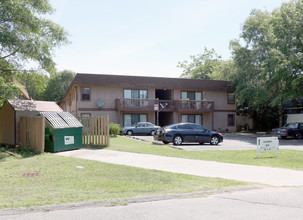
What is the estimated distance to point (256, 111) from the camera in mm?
36062

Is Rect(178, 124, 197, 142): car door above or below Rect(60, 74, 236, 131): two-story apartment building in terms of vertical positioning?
below

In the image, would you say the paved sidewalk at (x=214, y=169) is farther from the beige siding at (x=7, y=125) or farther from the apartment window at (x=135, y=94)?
the apartment window at (x=135, y=94)

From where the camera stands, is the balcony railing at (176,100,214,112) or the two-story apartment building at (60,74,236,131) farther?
the balcony railing at (176,100,214,112)

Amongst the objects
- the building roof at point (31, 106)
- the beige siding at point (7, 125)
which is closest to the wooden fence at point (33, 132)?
the beige siding at point (7, 125)

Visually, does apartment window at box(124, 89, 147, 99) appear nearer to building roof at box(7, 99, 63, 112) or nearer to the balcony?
the balcony

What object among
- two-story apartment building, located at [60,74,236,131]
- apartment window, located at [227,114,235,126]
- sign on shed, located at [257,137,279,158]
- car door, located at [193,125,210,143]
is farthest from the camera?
apartment window, located at [227,114,235,126]

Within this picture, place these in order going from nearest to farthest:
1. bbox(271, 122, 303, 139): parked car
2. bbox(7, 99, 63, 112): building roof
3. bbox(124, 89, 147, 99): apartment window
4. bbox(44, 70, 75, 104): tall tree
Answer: bbox(7, 99, 63, 112): building roof
bbox(271, 122, 303, 139): parked car
bbox(124, 89, 147, 99): apartment window
bbox(44, 70, 75, 104): tall tree

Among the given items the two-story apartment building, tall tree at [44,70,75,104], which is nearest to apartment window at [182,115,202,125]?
the two-story apartment building

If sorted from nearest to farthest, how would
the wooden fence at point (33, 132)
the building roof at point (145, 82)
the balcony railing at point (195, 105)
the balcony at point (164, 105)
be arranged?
the wooden fence at point (33, 132), the building roof at point (145, 82), the balcony at point (164, 105), the balcony railing at point (195, 105)

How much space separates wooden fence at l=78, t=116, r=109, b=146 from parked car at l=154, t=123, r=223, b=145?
386 cm

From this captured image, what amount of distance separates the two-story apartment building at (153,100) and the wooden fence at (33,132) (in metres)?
14.7

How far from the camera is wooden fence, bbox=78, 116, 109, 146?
639 inches

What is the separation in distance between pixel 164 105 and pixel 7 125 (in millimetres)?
19122

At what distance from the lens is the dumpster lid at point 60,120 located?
14266mm
